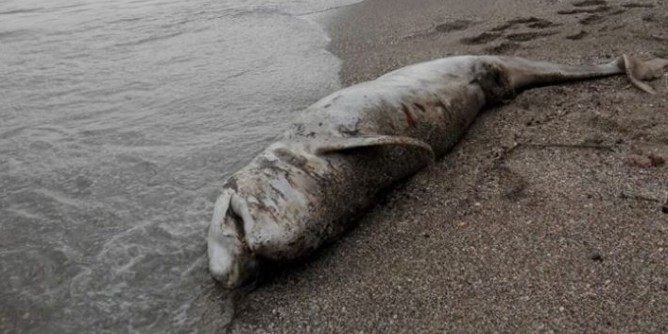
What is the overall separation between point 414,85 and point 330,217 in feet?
4.74

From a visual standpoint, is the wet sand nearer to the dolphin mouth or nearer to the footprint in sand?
the dolphin mouth

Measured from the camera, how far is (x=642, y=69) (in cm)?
446

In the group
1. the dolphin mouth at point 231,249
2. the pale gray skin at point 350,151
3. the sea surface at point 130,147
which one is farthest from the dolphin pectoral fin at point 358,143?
the sea surface at point 130,147

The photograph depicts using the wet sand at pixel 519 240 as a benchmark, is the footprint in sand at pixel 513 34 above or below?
above

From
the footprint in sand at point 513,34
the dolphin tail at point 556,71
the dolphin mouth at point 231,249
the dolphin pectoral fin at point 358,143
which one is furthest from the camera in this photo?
the footprint in sand at point 513,34

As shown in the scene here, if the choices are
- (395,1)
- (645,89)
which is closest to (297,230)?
(645,89)

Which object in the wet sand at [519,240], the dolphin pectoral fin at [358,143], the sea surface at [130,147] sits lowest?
the wet sand at [519,240]

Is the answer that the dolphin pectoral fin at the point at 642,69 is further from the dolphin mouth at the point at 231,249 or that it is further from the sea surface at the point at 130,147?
the dolphin mouth at the point at 231,249

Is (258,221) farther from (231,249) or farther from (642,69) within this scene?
(642,69)

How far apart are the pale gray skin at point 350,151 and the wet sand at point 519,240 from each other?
135 mm

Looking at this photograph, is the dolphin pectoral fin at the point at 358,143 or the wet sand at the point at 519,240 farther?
the dolphin pectoral fin at the point at 358,143

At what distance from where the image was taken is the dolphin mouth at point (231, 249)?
2.80 meters

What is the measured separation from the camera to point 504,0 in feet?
24.1

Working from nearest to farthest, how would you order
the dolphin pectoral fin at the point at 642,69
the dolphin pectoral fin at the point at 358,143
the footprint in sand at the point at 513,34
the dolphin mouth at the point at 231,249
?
the dolphin mouth at the point at 231,249
the dolphin pectoral fin at the point at 358,143
the dolphin pectoral fin at the point at 642,69
the footprint in sand at the point at 513,34
